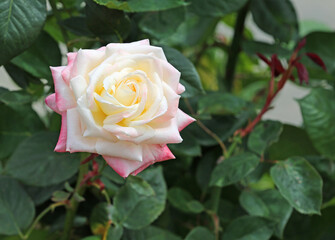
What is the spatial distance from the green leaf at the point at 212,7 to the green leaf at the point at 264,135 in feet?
0.38

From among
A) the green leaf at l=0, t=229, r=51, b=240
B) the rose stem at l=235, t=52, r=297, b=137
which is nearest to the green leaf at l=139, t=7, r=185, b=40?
the rose stem at l=235, t=52, r=297, b=137

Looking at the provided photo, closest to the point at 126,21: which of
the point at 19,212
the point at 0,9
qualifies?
the point at 0,9

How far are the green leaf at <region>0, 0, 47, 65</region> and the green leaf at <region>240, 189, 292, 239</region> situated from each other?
0.78 feet

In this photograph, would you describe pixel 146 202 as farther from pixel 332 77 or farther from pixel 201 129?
pixel 332 77

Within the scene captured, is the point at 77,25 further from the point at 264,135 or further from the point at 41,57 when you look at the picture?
the point at 264,135

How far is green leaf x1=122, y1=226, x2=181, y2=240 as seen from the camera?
0.40 m

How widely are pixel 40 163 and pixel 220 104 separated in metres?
0.19

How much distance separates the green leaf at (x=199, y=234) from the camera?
0.39 metres

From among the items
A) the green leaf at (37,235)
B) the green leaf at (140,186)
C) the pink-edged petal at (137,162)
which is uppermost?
the pink-edged petal at (137,162)

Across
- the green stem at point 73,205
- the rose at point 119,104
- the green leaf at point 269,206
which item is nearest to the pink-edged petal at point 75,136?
the rose at point 119,104

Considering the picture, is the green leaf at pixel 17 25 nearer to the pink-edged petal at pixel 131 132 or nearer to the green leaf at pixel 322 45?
the pink-edged petal at pixel 131 132

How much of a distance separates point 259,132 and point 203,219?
125 millimetres

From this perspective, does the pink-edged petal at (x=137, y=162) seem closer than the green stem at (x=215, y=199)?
Yes

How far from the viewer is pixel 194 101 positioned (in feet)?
1.50
